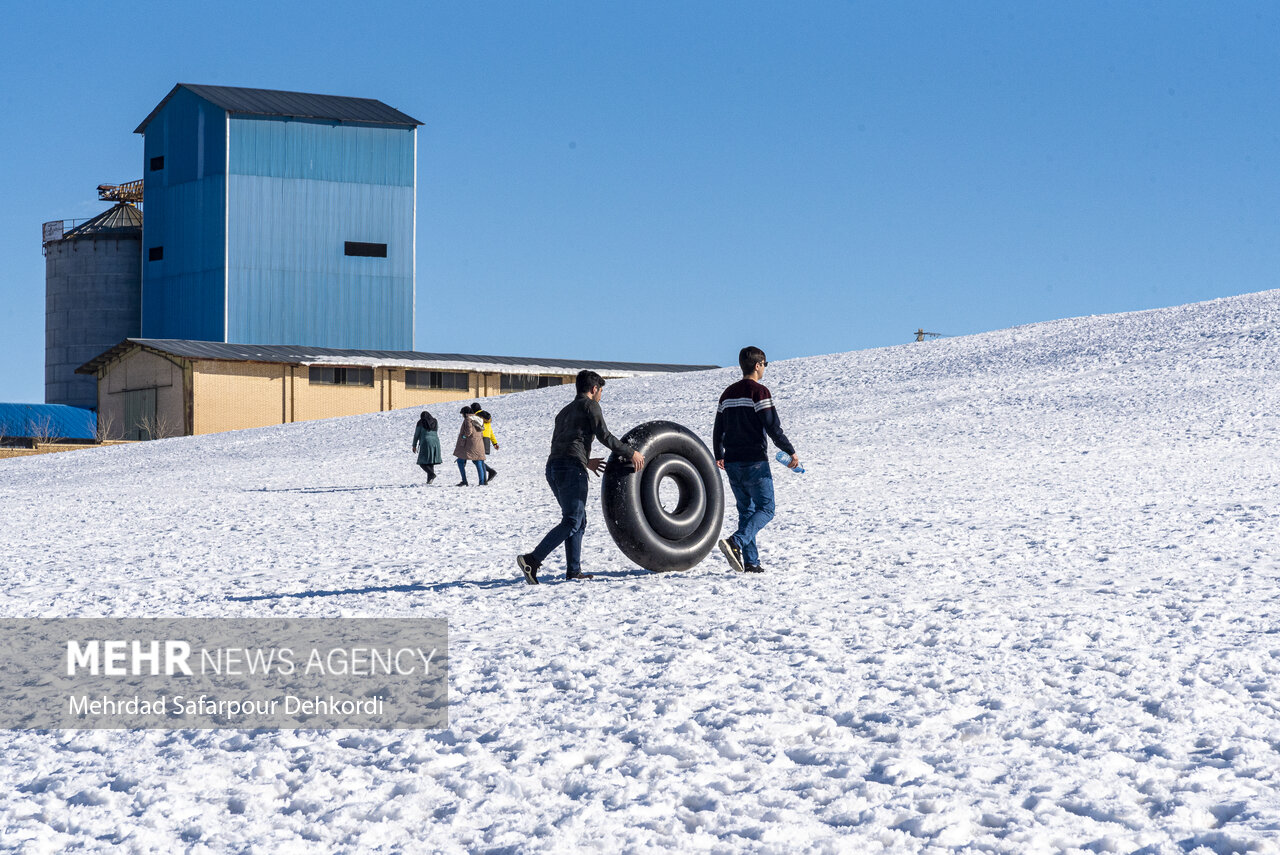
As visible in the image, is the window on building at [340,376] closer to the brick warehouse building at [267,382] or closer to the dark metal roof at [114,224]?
the brick warehouse building at [267,382]

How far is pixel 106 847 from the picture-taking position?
13.3 ft

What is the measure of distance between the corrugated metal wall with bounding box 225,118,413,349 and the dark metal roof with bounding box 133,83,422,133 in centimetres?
40

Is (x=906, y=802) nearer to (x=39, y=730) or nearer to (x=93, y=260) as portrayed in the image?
(x=39, y=730)

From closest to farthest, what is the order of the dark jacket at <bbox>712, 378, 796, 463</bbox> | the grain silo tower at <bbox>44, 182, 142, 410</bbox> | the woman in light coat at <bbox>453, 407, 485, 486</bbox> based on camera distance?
1. the dark jacket at <bbox>712, 378, 796, 463</bbox>
2. the woman in light coat at <bbox>453, 407, 485, 486</bbox>
3. the grain silo tower at <bbox>44, 182, 142, 410</bbox>

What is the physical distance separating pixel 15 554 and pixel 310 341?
1398 inches

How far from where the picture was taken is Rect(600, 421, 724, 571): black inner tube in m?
9.08

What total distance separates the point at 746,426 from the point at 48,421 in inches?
1735

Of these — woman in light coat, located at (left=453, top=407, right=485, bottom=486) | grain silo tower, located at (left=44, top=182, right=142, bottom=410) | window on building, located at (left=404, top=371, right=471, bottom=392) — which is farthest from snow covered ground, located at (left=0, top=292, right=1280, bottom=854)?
grain silo tower, located at (left=44, top=182, right=142, bottom=410)

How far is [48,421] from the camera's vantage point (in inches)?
1827

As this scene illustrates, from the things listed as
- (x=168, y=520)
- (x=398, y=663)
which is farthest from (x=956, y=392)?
(x=398, y=663)

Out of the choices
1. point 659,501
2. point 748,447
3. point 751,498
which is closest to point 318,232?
point 659,501

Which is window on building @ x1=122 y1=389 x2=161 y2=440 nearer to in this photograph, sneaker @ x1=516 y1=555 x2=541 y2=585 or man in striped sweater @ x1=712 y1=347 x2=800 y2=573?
sneaker @ x1=516 y1=555 x2=541 y2=585

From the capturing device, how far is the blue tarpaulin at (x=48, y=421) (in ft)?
151

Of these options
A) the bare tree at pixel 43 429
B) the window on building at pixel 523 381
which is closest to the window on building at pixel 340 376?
the window on building at pixel 523 381
